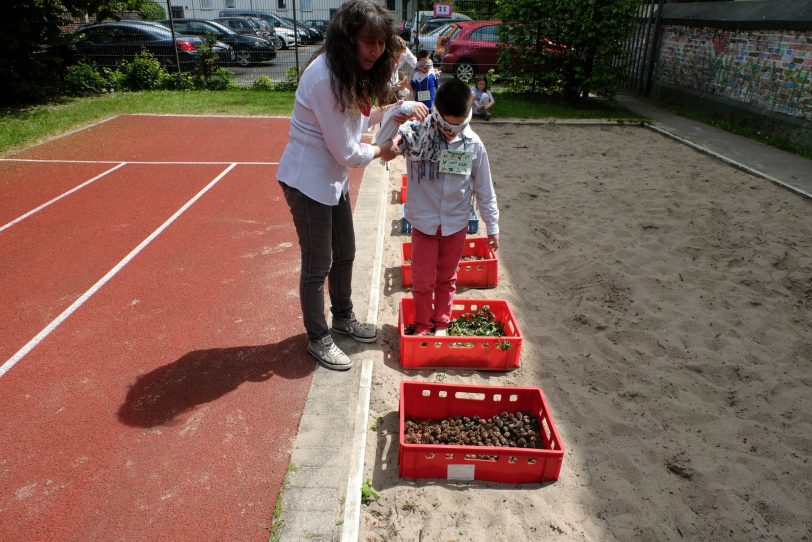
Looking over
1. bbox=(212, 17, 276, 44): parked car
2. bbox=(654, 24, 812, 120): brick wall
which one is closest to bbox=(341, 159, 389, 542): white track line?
bbox=(654, 24, 812, 120): brick wall

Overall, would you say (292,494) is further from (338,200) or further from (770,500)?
(770,500)

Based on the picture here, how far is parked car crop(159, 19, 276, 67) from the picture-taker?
Answer: 58.8 feet

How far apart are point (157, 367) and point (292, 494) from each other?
5.02 feet

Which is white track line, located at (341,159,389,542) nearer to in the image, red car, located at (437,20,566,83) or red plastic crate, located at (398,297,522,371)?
red plastic crate, located at (398,297,522,371)

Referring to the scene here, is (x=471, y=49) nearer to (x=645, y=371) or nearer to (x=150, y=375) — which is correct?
(x=645, y=371)

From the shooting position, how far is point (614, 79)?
43.1ft

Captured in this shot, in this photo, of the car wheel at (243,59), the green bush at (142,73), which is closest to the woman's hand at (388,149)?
the green bush at (142,73)

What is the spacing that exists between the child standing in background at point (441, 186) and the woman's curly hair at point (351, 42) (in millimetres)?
493

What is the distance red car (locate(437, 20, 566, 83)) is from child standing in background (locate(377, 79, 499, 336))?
43.6 ft

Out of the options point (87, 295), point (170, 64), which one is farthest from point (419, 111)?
point (170, 64)

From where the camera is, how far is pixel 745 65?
36.3 feet

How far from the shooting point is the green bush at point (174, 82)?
1565 cm

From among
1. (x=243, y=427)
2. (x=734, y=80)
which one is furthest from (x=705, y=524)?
(x=734, y=80)

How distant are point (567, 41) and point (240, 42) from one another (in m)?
10.6
